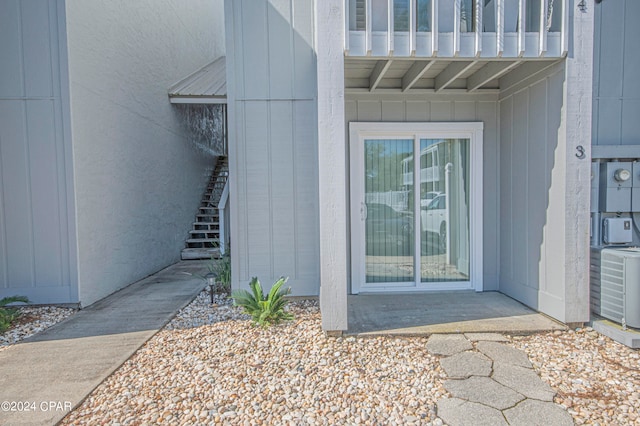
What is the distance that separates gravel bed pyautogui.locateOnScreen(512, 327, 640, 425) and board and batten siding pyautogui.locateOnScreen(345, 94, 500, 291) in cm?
147

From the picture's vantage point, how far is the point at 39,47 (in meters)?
4.12

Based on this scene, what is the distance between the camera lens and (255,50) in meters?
4.42

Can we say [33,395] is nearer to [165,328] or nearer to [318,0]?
[165,328]

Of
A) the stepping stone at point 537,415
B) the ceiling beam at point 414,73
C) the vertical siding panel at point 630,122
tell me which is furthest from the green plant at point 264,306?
the vertical siding panel at point 630,122

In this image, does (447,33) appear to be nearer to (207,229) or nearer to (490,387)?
(490,387)

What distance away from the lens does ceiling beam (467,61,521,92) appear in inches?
139

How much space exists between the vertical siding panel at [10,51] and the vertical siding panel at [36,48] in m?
0.07

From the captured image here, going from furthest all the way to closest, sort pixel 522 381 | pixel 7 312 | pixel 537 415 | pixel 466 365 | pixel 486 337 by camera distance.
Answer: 1. pixel 7 312
2. pixel 486 337
3. pixel 466 365
4. pixel 522 381
5. pixel 537 415

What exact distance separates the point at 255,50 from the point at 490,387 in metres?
4.23

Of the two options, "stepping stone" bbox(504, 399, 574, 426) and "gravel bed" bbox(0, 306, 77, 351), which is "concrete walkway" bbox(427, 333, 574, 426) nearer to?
"stepping stone" bbox(504, 399, 574, 426)

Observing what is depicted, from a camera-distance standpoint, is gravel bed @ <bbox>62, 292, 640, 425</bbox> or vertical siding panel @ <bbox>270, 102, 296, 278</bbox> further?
vertical siding panel @ <bbox>270, 102, 296, 278</bbox>

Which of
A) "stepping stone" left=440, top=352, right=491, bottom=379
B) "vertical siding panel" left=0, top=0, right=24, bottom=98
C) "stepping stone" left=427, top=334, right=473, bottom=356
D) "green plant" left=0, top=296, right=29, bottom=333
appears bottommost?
"stepping stone" left=440, top=352, right=491, bottom=379

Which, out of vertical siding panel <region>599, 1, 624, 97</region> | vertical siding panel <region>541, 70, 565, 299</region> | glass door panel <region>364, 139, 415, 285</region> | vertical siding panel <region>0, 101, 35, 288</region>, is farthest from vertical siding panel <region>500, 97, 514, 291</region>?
vertical siding panel <region>0, 101, 35, 288</region>

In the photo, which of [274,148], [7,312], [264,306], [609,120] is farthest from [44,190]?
[609,120]
